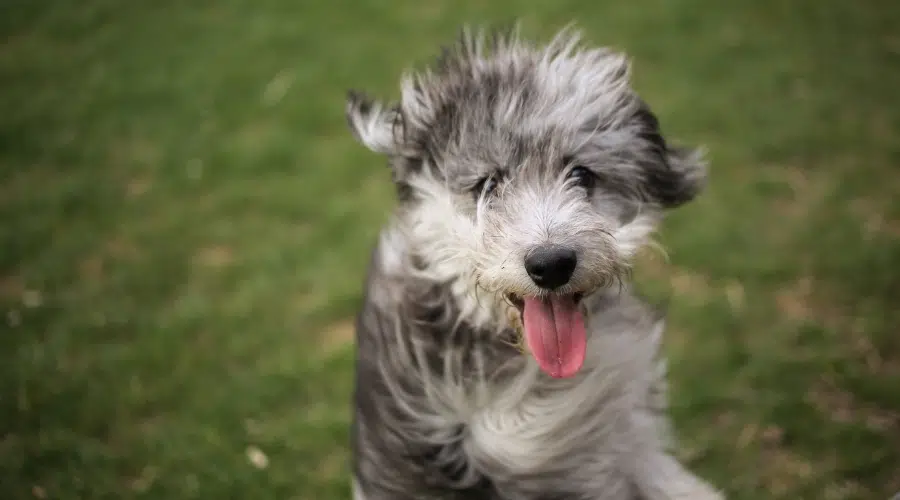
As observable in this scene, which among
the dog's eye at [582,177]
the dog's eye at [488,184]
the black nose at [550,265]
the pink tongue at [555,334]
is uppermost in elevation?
the dog's eye at [582,177]

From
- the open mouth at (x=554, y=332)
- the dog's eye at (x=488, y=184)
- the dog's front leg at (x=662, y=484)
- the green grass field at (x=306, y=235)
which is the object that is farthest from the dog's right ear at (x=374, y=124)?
the green grass field at (x=306, y=235)

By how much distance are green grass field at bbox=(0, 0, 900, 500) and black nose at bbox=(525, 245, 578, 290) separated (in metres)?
1.85

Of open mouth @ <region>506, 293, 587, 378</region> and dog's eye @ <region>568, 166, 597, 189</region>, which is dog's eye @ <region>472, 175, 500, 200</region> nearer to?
dog's eye @ <region>568, 166, 597, 189</region>

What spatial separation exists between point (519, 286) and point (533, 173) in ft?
1.31

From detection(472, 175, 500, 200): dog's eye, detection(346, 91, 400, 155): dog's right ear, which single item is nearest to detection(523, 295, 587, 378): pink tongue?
detection(472, 175, 500, 200): dog's eye

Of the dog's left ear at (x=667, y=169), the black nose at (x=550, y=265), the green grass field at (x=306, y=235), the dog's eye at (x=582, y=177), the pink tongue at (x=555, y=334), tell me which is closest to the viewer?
the black nose at (x=550, y=265)

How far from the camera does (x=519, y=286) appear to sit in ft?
7.70

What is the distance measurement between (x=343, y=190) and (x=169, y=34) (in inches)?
113

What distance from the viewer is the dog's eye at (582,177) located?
8.27 feet

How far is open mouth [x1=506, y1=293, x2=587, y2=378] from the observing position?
94.6 inches

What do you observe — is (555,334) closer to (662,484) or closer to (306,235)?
(662,484)

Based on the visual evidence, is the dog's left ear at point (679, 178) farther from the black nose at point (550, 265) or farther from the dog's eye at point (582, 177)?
the black nose at point (550, 265)

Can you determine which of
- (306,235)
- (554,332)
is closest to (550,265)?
(554,332)

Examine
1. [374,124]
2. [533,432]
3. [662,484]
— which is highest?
[374,124]
